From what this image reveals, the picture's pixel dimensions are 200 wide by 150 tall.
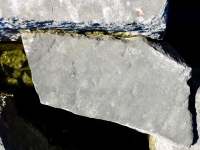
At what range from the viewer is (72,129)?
5.83ft

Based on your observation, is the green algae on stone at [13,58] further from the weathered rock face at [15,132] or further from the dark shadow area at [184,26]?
the dark shadow area at [184,26]

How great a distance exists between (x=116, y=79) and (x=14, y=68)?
68 cm

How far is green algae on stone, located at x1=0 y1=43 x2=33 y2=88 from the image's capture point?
1.61 m

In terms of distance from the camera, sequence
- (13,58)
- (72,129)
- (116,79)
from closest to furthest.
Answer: (116,79)
(13,58)
(72,129)

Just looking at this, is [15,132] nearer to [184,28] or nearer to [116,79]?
[116,79]

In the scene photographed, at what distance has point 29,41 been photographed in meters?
1.15

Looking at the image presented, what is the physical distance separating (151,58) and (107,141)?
30.8 inches

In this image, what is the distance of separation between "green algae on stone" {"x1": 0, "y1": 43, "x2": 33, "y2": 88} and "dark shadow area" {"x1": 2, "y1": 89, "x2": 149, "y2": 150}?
52mm

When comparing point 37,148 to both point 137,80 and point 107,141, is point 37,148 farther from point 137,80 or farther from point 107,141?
point 137,80

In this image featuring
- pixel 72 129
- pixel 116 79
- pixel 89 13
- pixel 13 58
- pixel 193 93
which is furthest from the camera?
pixel 72 129

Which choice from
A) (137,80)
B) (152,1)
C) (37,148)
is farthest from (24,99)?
(152,1)

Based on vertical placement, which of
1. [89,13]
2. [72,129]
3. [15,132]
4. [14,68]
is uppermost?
[89,13]

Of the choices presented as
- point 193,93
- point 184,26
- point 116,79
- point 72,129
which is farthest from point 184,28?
point 72,129

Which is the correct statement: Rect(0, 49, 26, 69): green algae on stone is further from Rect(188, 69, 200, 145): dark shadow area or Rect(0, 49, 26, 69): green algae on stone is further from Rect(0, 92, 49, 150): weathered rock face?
Rect(188, 69, 200, 145): dark shadow area
